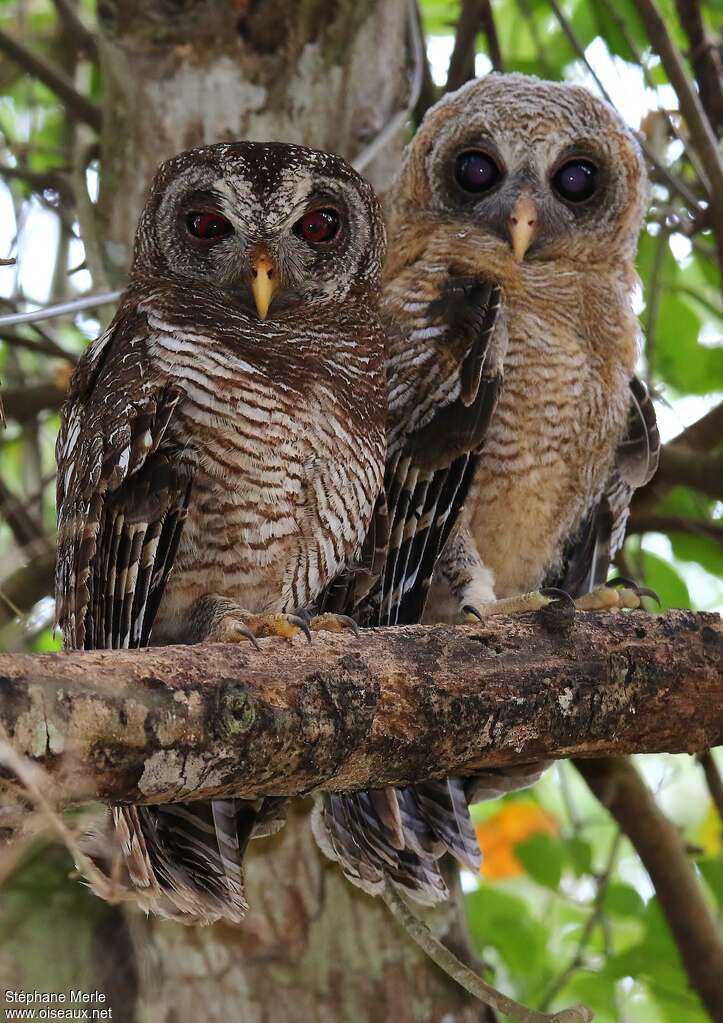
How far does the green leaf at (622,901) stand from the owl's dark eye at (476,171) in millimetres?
1857

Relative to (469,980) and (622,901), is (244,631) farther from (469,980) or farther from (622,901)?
(622,901)

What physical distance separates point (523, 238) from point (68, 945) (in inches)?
72.4

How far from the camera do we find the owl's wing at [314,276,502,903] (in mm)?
2873

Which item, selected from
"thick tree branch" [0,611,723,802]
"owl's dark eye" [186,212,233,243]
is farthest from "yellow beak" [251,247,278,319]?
"thick tree branch" [0,611,723,802]

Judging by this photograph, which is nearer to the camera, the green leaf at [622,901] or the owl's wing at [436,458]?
the owl's wing at [436,458]

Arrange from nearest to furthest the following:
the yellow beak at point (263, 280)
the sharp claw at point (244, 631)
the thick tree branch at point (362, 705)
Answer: the thick tree branch at point (362, 705)
the sharp claw at point (244, 631)
the yellow beak at point (263, 280)

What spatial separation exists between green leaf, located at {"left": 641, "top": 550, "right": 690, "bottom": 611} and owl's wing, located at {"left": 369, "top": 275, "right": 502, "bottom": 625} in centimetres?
77

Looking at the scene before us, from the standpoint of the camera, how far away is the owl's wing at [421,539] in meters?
2.87

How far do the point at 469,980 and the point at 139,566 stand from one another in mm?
1075

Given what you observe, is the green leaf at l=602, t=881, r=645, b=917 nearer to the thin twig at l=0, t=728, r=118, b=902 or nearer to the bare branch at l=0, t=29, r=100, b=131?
the thin twig at l=0, t=728, r=118, b=902

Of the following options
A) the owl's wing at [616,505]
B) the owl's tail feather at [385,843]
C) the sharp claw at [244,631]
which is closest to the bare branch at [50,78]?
the owl's wing at [616,505]

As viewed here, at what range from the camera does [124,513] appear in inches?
98.3

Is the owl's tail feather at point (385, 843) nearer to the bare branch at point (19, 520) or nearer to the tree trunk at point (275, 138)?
the tree trunk at point (275, 138)

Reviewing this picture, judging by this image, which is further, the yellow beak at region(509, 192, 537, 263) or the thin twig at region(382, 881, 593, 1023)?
the yellow beak at region(509, 192, 537, 263)
